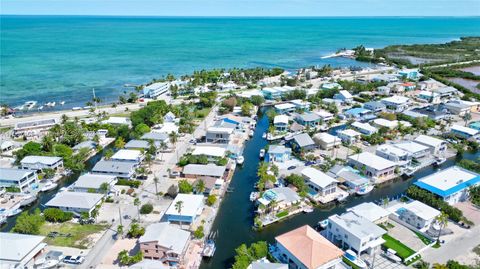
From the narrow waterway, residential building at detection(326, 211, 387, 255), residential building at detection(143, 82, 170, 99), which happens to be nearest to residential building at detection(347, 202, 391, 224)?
residential building at detection(326, 211, 387, 255)

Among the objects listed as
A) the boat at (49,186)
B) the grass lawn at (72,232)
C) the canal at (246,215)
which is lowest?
the canal at (246,215)

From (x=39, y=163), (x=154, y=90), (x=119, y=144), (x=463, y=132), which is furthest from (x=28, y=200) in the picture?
(x=463, y=132)

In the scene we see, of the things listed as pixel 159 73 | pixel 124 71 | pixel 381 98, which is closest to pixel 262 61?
pixel 159 73

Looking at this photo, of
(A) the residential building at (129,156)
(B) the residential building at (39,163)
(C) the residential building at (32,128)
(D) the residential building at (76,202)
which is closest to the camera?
(D) the residential building at (76,202)

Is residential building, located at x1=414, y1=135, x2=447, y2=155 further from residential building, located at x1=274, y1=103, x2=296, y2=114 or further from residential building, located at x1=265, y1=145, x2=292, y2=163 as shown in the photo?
residential building, located at x1=274, y1=103, x2=296, y2=114

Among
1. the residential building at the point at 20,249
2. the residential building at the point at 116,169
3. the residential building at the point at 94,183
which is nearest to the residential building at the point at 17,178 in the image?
the residential building at the point at 94,183

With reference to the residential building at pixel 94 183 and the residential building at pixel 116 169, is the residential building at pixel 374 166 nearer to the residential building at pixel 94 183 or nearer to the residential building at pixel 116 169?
the residential building at pixel 116 169

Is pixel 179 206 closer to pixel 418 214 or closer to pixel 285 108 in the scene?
pixel 418 214
